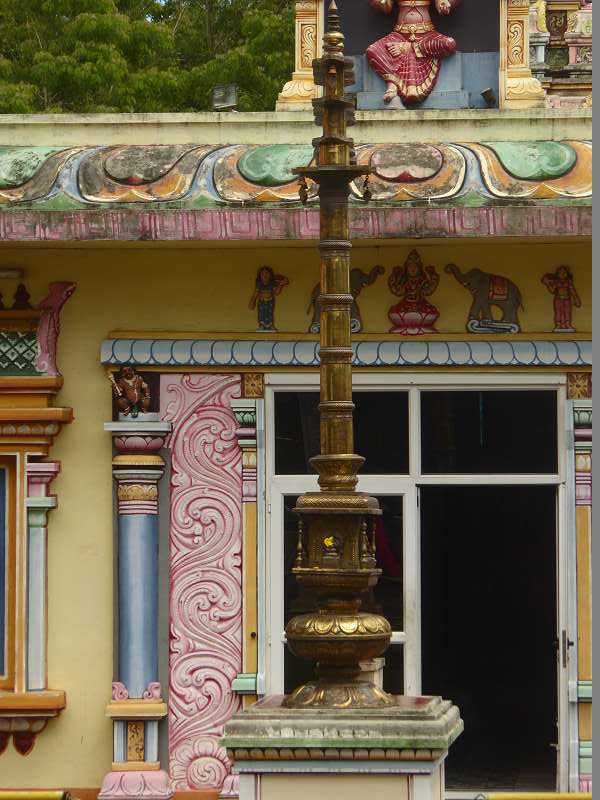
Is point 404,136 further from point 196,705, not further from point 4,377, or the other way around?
point 196,705

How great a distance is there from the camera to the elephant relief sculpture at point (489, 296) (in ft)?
35.4

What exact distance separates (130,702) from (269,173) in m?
2.98

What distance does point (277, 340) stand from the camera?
10.8 meters

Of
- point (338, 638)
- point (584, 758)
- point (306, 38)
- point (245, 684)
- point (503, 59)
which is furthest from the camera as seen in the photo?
point (306, 38)

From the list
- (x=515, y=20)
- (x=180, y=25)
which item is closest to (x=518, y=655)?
(x=515, y=20)

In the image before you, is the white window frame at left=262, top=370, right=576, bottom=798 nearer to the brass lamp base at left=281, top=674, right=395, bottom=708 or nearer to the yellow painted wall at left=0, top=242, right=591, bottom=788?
the yellow painted wall at left=0, top=242, right=591, bottom=788

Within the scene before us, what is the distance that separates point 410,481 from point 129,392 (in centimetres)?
163

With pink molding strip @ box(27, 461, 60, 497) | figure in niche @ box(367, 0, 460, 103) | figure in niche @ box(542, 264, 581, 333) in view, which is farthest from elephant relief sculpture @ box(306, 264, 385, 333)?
pink molding strip @ box(27, 461, 60, 497)

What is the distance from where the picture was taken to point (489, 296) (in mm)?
10820

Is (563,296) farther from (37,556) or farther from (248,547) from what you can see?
(37,556)

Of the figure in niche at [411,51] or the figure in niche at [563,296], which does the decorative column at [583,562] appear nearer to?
the figure in niche at [563,296]

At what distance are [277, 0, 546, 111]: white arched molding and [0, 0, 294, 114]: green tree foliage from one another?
12311mm

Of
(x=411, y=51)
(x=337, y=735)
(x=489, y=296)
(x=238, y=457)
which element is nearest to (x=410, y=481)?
(x=238, y=457)

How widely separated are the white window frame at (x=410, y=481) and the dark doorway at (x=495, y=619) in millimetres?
93
